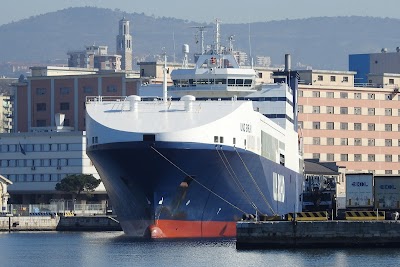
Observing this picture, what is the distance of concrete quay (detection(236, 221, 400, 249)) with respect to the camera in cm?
7256

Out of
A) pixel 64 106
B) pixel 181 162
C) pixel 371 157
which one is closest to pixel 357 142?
pixel 371 157

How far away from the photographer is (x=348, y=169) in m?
192

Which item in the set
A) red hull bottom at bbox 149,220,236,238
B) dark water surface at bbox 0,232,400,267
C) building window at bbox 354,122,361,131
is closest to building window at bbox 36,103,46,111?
building window at bbox 354,122,361,131

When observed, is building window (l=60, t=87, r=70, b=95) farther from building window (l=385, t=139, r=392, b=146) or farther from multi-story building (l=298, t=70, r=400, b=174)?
building window (l=385, t=139, r=392, b=146)

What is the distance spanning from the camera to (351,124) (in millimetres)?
194125

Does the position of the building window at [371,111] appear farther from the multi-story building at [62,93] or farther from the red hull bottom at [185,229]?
the red hull bottom at [185,229]

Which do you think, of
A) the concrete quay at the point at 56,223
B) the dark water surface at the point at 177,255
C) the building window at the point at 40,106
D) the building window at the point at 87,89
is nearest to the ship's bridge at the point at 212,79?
the dark water surface at the point at 177,255

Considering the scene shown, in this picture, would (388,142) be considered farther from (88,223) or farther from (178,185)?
(178,185)

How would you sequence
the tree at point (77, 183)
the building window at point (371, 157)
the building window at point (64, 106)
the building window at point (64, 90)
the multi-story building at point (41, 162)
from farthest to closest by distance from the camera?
1. the building window at point (371, 157)
2. the building window at point (64, 90)
3. the building window at point (64, 106)
4. the multi-story building at point (41, 162)
5. the tree at point (77, 183)

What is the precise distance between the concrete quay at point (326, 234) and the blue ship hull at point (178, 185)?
11917 mm

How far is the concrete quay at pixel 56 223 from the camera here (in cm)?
11925

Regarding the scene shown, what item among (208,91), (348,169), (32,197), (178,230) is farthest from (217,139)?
(348,169)

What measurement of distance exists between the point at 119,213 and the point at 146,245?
465 inches

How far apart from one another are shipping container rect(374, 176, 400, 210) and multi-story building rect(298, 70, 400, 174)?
98728mm
